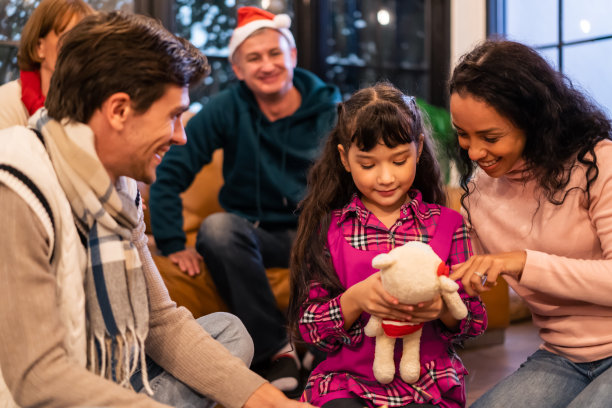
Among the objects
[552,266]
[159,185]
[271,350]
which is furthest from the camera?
[159,185]

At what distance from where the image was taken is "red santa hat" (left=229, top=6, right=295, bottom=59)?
249cm

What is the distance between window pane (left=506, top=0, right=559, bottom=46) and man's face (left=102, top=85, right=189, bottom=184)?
9.04 feet

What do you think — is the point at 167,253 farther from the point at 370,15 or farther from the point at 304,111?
the point at 370,15

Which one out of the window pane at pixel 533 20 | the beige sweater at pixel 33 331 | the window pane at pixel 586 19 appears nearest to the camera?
the beige sweater at pixel 33 331

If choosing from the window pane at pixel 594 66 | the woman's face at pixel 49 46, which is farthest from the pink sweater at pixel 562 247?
the window pane at pixel 594 66

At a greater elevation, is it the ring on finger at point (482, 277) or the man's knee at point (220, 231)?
the ring on finger at point (482, 277)

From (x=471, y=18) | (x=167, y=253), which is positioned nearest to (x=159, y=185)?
(x=167, y=253)

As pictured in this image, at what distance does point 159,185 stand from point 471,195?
124 cm

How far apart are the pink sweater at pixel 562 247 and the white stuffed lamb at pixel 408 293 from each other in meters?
0.24

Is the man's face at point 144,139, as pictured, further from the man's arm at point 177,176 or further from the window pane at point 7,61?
the window pane at point 7,61

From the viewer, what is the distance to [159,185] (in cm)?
245

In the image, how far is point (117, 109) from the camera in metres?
1.09

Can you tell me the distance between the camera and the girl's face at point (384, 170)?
1392mm

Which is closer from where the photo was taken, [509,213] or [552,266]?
[552,266]
